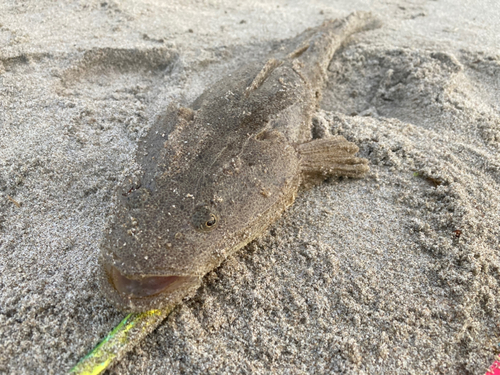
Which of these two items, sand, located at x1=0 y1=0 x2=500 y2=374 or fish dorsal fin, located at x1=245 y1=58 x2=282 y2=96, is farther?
fish dorsal fin, located at x1=245 y1=58 x2=282 y2=96

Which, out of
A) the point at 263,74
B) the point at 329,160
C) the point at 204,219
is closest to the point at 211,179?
the point at 204,219

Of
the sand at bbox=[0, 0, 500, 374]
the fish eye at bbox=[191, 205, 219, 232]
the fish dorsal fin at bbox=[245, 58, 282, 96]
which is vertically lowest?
the sand at bbox=[0, 0, 500, 374]

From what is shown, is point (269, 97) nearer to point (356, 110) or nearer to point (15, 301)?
point (356, 110)

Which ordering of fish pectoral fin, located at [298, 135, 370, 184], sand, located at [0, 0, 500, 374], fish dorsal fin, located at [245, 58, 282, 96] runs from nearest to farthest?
sand, located at [0, 0, 500, 374]
fish pectoral fin, located at [298, 135, 370, 184]
fish dorsal fin, located at [245, 58, 282, 96]

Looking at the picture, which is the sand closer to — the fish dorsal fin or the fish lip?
the fish lip

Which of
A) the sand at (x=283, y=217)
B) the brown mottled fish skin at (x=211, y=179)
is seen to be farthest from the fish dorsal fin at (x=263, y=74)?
the sand at (x=283, y=217)

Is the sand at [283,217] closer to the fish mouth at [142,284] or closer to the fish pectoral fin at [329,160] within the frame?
the fish pectoral fin at [329,160]

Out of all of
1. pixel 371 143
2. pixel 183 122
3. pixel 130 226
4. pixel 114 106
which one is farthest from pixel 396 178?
pixel 114 106

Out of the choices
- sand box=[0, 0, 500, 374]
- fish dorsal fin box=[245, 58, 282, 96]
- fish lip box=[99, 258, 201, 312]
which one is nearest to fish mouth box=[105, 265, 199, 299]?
fish lip box=[99, 258, 201, 312]
